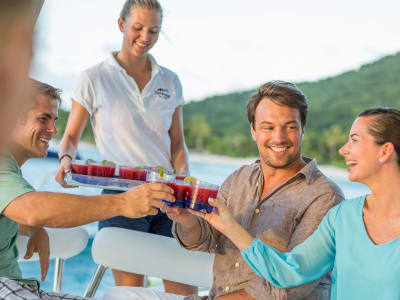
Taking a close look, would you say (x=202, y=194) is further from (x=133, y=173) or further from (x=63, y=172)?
(x=63, y=172)

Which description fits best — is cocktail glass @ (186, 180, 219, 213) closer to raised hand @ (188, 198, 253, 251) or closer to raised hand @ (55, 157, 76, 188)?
raised hand @ (188, 198, 253, 251)

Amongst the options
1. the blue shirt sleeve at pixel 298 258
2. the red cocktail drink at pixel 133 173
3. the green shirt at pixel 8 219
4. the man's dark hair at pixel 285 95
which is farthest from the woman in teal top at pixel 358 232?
the red cocktail drink at pixel 133 173

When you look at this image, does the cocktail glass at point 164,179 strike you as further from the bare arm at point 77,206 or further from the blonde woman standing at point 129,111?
the blonde woman standing at point 129,111

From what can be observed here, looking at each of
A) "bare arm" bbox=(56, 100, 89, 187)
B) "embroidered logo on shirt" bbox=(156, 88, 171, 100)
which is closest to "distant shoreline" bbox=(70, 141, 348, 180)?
"embroidered logo on shirt" bbox=(156, 88, 171, 100)

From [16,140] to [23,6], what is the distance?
1782 millimetres

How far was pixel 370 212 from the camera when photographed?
1.71 meters

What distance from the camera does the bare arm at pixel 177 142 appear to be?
2.91m

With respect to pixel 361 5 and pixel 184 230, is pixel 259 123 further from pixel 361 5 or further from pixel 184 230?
pixel 361 5

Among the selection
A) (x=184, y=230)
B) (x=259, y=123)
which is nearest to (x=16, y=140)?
(x=184, y=230)

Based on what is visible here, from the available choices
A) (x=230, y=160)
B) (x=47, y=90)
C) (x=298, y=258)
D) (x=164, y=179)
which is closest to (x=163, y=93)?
(x=47, y=90)

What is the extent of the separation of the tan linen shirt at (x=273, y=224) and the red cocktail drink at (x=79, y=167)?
60 cm

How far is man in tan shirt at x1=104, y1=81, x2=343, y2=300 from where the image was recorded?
6.27 feet

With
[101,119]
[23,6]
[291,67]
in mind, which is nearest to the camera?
[23,6]

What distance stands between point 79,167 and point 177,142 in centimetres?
68
